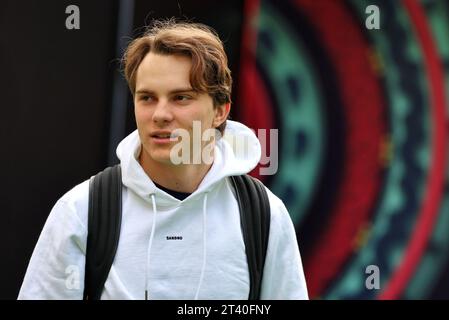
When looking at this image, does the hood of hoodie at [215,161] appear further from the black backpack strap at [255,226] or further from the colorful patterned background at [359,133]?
the colorful patterned background at [359,133]

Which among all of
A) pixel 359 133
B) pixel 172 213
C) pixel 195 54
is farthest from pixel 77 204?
pixel 359 133

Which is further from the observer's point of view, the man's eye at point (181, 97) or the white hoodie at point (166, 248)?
the man's eye at point (181, 97)

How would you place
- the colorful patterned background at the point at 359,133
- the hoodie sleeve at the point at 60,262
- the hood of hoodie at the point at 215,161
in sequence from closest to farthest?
the hoodie sleeve at the point at 60,262, the hood of hoodie at the point at 215,161, the colorful patterned background at the point at 359,133

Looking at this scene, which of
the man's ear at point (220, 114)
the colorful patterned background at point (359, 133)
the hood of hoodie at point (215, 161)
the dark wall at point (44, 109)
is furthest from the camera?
the colorful patterned background at point (359, 133)

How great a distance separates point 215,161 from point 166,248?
316 millimetres

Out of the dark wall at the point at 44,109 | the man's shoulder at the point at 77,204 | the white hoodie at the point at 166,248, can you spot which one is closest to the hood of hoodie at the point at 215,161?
the white hoodie at the point at 166,248

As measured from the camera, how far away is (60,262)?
2.10m

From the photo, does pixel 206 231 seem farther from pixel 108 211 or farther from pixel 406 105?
pixel 406 105

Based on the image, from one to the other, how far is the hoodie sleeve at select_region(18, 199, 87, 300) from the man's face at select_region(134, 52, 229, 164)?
288 millimetres

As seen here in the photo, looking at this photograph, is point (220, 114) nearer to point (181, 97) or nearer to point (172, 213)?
point (181, 97)

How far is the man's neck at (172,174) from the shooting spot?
229 centimetres

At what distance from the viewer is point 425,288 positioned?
154 inches
